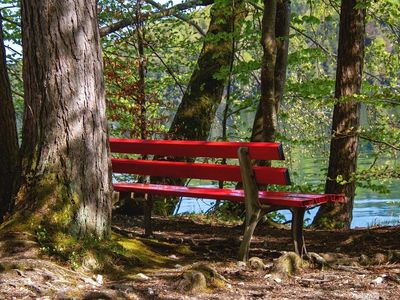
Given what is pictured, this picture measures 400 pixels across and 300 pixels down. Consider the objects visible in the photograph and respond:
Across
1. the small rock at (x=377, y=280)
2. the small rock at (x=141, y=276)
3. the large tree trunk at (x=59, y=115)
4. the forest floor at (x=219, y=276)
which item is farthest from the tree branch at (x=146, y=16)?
the small rock at (x=377, y=280)

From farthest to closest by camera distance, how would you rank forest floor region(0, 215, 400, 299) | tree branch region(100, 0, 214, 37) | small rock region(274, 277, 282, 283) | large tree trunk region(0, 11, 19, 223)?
tree branch region(100, 0, 214, 37) → large tree trunk region(0, 11, 19, 223) → small rock region(274, 277, 282, 283) → forest floor region(0, 215, 400, 299)

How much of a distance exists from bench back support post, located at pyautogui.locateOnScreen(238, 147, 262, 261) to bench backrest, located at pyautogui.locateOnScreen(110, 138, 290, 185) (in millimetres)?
67

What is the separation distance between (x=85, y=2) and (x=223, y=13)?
5855mm

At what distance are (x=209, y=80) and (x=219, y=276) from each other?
22.4ft

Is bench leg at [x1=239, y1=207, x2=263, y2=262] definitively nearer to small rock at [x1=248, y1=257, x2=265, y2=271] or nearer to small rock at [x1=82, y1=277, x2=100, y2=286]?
small rock at [x1=248, y1=257, x2=265, y2=271]

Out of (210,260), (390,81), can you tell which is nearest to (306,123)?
(390,81)

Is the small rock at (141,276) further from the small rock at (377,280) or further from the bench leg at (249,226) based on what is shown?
the small rock at (377,280)

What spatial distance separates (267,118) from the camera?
7.39 m

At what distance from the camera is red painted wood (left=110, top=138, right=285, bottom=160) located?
4.76m

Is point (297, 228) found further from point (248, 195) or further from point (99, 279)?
point (99, 279)

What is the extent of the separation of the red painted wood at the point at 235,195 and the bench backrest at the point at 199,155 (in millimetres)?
140

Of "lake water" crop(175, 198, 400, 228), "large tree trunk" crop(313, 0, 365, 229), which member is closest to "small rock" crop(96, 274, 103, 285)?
"large tree trunk" crop(313, 0, 365, 229)

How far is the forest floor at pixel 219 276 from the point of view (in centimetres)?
374

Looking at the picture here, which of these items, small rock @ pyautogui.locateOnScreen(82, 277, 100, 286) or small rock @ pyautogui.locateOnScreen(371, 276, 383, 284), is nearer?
small rock @ pyautogui.locateOnScreen(82, 277, 100, 286)
